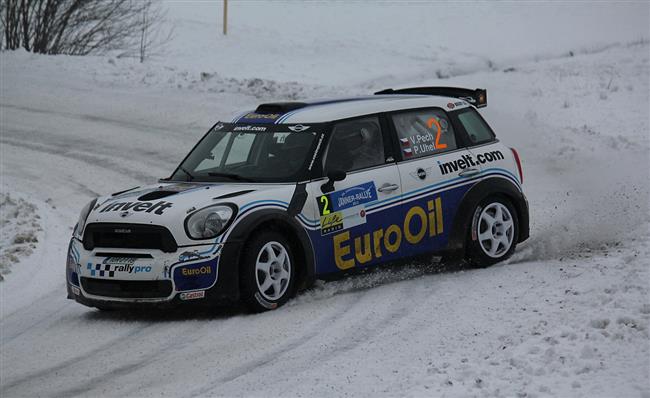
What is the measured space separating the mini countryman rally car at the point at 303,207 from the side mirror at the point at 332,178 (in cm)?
1

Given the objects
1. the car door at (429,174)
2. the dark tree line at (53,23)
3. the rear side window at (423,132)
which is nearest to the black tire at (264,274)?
the car door at (429,174)

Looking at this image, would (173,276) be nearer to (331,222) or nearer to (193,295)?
(193,295)

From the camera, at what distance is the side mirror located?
9.06 metres

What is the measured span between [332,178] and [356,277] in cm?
105

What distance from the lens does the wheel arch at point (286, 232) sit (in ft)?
27.8

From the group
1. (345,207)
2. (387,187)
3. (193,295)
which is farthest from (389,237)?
(193,295)

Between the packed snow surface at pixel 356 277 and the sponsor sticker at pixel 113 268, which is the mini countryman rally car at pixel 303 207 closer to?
the sponsor sticker at pixel 113 268

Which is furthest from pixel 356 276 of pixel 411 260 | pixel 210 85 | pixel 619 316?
pixel 210 85

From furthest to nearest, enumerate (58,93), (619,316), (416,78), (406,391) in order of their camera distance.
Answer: (416,78)
(58,93)
(619,316)
(406,391)

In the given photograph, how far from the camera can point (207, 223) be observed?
8.48 metres

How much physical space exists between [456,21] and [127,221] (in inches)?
1293

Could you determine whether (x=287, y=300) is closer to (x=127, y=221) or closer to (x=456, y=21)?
(x=127, y=221)

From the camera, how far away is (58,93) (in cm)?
2153

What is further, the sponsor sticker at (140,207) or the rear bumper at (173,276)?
the sponsor sticker at (140,207)
